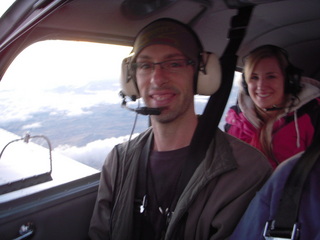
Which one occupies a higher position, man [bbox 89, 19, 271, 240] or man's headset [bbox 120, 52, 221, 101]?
man's headset [bbox 120, 52, 221, 101]

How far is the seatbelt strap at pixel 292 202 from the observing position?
0.90 metres

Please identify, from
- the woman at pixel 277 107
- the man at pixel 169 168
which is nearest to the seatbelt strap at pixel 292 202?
the man at pixel 169 168

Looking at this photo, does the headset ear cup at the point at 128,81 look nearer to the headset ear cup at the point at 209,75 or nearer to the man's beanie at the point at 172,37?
the man's beanie at the point at 172,37

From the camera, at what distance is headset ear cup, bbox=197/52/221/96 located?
1.47 metres

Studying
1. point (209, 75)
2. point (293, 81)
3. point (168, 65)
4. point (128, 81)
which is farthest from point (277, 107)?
point (128, 81)

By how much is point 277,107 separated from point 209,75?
0.87 m

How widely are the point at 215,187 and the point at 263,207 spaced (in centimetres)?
29

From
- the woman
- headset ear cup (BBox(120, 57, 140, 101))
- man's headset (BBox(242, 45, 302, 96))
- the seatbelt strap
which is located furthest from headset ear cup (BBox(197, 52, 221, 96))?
man's headset (BBox(242, 45, 302, 96))

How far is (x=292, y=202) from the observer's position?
36.2 inches

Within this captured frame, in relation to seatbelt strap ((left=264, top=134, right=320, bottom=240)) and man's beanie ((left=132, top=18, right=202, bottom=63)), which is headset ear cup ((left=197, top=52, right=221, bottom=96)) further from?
seatbelt strap ((left=264, top=134, right=320, bottom=240))

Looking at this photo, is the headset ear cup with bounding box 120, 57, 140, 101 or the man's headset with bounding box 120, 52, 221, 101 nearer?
the man's headset with bounding box 120, 52, 221, 101

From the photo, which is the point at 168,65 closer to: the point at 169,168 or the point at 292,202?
the point at 169,168

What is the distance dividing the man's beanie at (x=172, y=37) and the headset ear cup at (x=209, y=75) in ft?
0.22

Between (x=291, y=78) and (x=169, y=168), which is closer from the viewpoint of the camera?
(x=169, y=168)
